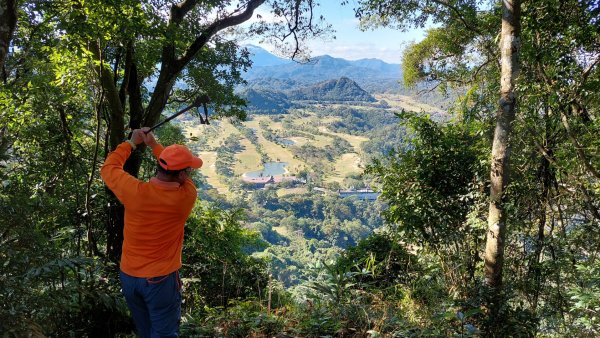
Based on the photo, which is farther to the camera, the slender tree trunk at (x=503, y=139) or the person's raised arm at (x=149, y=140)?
the slender tree trunk at (x=503, y=139)

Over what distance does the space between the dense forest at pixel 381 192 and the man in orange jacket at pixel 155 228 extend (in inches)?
17.7

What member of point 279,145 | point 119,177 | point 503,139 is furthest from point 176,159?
point 279,145

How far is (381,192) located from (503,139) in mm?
2767

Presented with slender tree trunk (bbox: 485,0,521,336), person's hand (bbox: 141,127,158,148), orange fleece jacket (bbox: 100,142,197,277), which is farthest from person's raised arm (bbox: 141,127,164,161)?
slender tree trunk (bbox: 485,0,521,336)

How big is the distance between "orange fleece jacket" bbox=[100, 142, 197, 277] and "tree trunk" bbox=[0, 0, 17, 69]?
0.91 meters

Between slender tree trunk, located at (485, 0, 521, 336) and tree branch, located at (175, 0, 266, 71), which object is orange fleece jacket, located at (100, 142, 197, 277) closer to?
slender tree trunk, located at (485, 0, 521, 336)

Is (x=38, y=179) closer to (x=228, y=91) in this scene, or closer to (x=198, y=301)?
(x=198, y=301)

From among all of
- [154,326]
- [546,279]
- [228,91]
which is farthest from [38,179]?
[546,279]

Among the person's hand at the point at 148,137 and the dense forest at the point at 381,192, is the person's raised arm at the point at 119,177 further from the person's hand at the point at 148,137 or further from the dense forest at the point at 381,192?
the dense forest at the point at 381,192

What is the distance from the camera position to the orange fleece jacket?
2445mm

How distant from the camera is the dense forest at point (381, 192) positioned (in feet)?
10.4

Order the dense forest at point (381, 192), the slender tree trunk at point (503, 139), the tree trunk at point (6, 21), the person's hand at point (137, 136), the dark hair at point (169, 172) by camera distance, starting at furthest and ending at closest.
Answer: the slender tree trunk at point (503, 139) → the dense forest at point (381, 192) → the person's hand at point (137, 136) → the dark hair at point (169, 172) → the tree trunk at point (6, 21)

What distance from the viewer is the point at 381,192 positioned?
22.4 feet

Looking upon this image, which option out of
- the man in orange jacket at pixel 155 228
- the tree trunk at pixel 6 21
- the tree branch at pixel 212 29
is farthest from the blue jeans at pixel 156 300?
the tree branch at pixel 212 29
